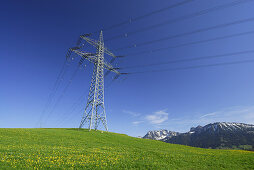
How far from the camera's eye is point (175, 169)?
43.5 ft

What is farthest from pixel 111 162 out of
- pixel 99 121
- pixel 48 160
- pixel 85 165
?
pixel 99 121

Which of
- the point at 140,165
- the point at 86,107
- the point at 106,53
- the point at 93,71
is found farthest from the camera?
the point at 106,53

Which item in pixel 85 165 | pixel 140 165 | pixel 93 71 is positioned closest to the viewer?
pixel 85 165

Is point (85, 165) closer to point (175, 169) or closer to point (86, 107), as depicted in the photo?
point (175, 169)

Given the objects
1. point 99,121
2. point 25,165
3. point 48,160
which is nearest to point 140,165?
point 48,160

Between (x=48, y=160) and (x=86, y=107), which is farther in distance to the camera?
(x=86, y=107)

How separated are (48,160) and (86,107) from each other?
27.7m

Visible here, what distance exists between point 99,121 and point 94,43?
2594 centimetres

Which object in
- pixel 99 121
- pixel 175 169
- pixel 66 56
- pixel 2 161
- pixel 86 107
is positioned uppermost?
pixel 66 56

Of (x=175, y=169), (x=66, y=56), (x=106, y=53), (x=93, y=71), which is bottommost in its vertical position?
(x=175, y=169)

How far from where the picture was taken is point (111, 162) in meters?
13.4

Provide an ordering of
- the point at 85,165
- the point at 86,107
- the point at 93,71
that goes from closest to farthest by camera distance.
A: the point at 85,165 < the point at 86,107 < the point at 93,71

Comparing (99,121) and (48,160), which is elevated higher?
(99,121)

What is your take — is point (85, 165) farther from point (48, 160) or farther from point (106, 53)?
point (106, 53)
